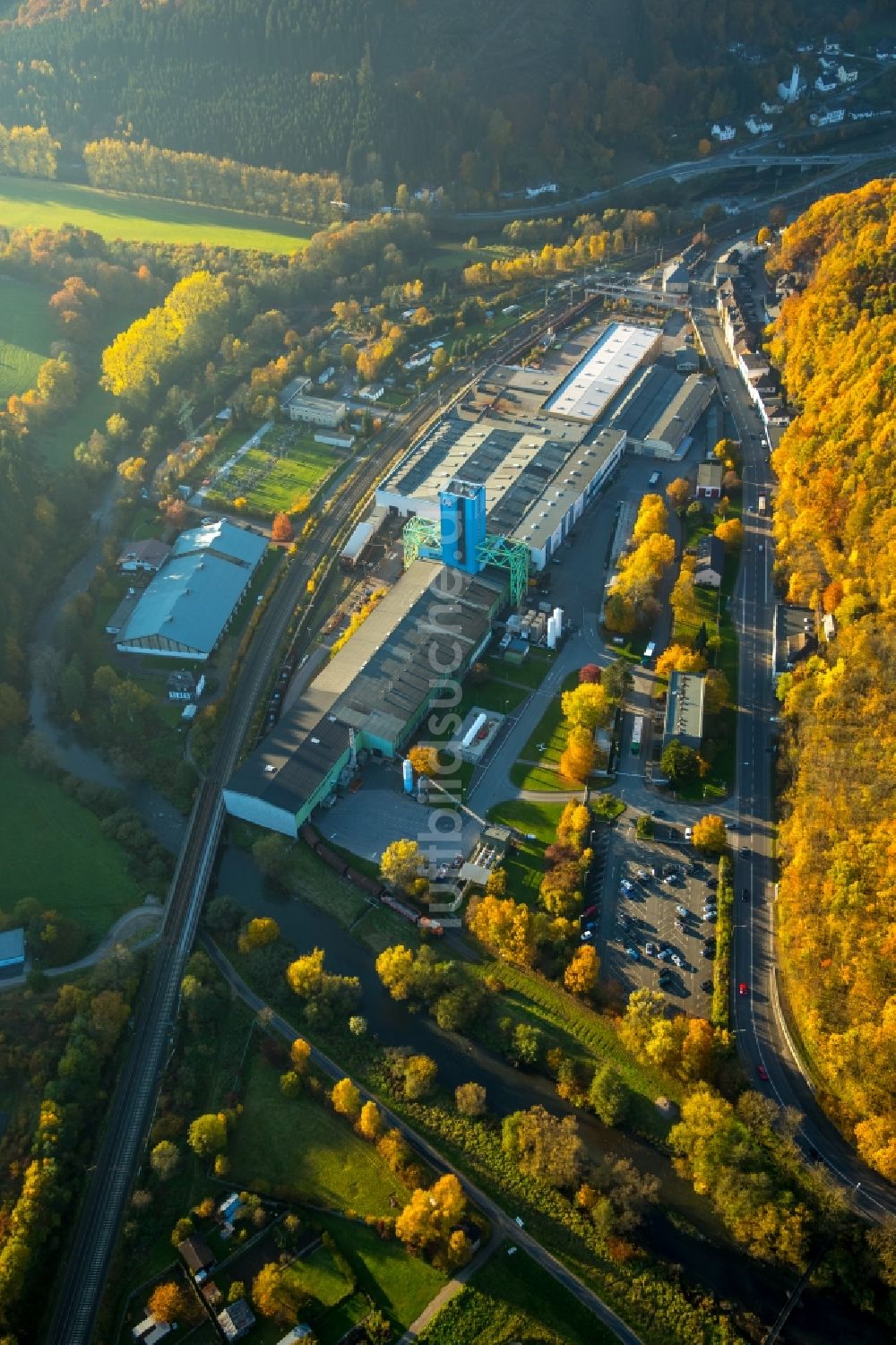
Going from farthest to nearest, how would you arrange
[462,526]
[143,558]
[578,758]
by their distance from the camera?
[143,558]
[462,526]
[578,758]

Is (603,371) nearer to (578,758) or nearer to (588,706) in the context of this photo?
(588,706)

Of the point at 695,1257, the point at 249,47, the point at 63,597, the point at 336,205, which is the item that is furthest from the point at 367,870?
the point at 249,47

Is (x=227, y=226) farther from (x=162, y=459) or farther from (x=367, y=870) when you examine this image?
(x=367, y=870)

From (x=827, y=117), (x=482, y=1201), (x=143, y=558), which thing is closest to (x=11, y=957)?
(x=482, y=1201)

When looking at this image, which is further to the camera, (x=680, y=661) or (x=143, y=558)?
(x=143, y=558)

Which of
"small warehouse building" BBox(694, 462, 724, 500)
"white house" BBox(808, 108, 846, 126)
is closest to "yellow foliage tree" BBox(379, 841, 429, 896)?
"small warehouse building" BBox(694, 462, 724, 500)

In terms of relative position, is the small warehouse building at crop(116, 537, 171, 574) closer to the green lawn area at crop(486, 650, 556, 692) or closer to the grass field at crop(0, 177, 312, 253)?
the green lawn area at crop(486, 650, 556, 692)

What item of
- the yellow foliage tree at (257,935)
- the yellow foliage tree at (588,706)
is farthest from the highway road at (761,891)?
the yellow foliage tree at (257,935)
